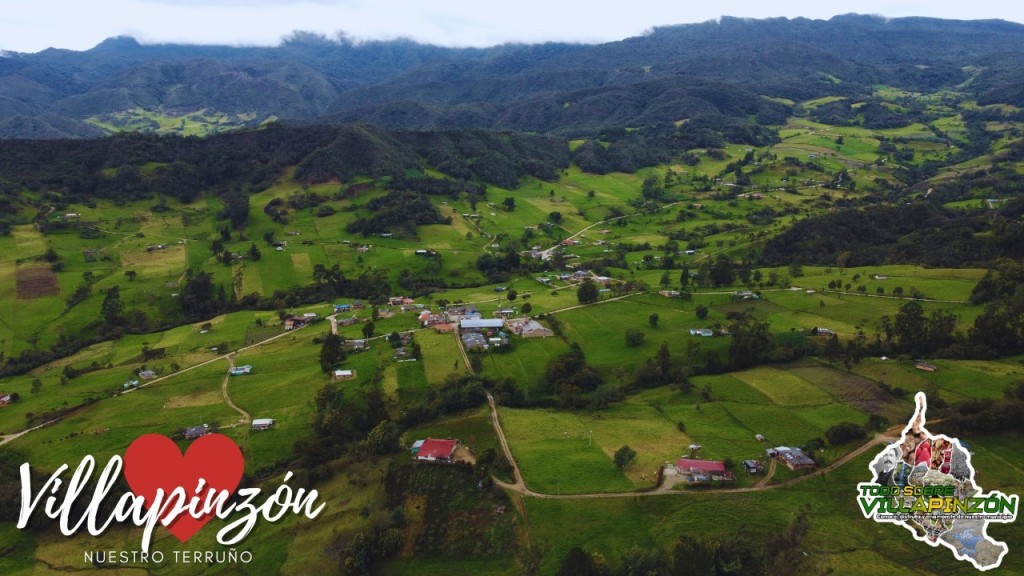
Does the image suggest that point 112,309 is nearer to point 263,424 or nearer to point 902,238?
point 263,424

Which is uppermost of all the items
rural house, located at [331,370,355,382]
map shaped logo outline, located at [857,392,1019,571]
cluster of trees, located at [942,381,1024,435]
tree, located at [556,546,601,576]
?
map shaped logo outline, located at [857,392,1019,571]

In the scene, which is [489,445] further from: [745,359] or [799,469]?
[745,359]

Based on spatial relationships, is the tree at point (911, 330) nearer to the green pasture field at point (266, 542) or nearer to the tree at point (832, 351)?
the tree at point (832, 351)

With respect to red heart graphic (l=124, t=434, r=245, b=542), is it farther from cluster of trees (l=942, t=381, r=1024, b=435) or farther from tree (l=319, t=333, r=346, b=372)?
cluster of trees (l=942, t=381, r=1024, b=435)

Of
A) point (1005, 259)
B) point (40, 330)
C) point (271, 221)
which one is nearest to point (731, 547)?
point (1005, 259)

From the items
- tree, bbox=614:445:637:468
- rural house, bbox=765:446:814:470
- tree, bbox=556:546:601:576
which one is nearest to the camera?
tree, bbox=556:546:601:576

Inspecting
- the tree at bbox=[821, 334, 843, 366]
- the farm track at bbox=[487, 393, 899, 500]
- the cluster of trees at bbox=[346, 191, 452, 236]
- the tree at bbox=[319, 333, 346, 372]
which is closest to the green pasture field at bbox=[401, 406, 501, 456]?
the farm track at bbox=[487, 393, 899, 500]

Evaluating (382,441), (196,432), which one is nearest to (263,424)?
(196,432)
